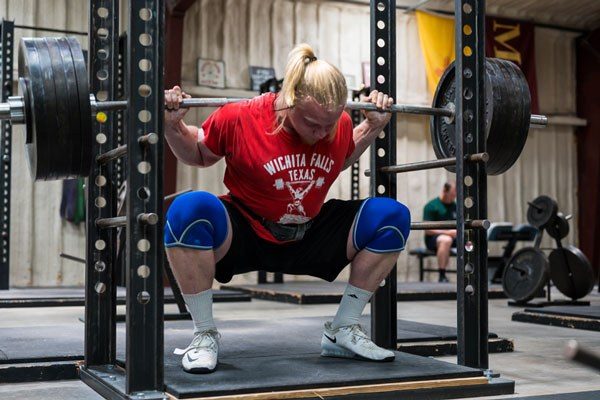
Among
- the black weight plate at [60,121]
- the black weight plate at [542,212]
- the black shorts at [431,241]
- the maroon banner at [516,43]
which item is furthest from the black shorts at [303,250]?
the maroon banner at [516,43]

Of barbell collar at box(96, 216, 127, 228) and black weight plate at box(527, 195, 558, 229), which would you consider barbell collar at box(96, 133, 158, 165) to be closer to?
barbell collar at box(96, 216, 127, 228)

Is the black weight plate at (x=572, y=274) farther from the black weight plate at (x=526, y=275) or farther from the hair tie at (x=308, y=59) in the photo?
the hair tie at (x=308, y=59)

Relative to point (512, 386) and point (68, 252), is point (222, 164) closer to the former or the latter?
point (68, 252)

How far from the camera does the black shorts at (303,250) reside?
2.14 metres

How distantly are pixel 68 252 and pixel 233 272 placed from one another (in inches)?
202

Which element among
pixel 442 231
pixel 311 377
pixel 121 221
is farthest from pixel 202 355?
pixel 442 231

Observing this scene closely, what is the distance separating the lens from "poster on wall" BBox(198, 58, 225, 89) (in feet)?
24.4

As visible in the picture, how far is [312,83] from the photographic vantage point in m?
1.98

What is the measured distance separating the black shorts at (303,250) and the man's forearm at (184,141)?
160mm

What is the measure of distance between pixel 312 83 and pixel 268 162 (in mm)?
249

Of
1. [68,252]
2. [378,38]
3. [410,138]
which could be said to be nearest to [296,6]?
[410,138]

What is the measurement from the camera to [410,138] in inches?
330

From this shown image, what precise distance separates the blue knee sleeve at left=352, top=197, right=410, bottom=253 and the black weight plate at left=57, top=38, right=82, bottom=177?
0.79m

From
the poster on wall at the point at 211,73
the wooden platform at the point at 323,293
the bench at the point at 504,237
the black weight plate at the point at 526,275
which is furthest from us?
the poster on wall at the point at 211,73
